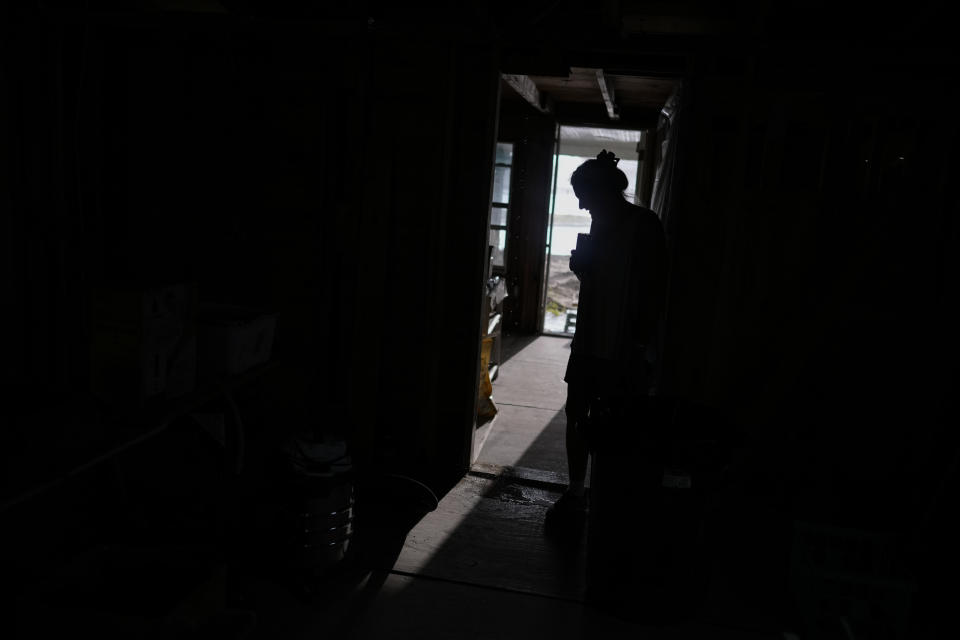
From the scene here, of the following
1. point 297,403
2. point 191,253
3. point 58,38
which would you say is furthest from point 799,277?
point 58,38

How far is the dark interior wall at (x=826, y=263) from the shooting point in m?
3.13

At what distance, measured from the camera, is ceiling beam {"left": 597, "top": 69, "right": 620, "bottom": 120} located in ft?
17.7

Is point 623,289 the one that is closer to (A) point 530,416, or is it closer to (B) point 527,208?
(A) point 530,416

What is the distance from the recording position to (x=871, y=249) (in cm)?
319

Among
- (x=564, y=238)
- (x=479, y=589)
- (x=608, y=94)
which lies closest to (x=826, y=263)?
(x=479, y=589)

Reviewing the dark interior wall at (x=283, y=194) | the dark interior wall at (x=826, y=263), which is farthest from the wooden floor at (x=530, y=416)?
the dark interior wall at (x=826, y=263)

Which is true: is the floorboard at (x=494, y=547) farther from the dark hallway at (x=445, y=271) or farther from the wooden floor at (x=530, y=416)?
the wooden floor at (x=530, y=416)

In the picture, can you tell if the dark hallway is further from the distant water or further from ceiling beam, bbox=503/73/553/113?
the distant water

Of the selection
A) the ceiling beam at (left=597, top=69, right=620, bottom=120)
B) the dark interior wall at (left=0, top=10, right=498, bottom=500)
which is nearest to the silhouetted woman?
the dark interior wall at (left=0, top=10, right=498, bottom=500)

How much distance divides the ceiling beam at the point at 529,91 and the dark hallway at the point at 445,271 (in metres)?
1.77

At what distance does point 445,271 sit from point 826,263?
1808 millimetres

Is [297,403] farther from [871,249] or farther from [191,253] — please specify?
[871,249]

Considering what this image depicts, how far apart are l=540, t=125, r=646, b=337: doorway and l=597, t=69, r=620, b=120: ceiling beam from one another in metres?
0.61

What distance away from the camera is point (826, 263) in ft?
10.6
